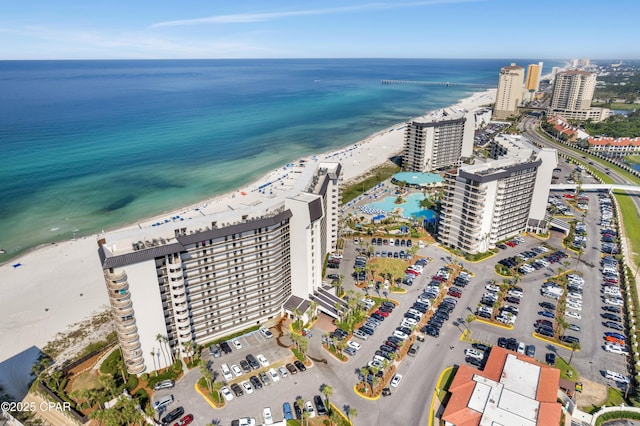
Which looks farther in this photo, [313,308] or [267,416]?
[313,308]

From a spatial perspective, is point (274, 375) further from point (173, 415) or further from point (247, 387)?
point (173, 415)

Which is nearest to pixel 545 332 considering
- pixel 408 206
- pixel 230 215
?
pixel 230 215

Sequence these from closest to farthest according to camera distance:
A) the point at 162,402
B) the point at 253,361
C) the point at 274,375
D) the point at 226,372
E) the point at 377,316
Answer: the point at 162,402 → the point at 274,375 → the point at 226,372 → the point at 253,361 → the point at 377,316

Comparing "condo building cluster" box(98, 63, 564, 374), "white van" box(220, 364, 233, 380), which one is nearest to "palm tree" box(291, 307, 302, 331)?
"condo building cluster" box(98, 63, 564, 374)

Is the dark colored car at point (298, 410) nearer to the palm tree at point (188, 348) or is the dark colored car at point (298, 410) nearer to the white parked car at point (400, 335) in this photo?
the palm tree at point (188, 348)

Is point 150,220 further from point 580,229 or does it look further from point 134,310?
point 580,229

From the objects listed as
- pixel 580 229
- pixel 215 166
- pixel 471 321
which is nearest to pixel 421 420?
pixel 471 321
